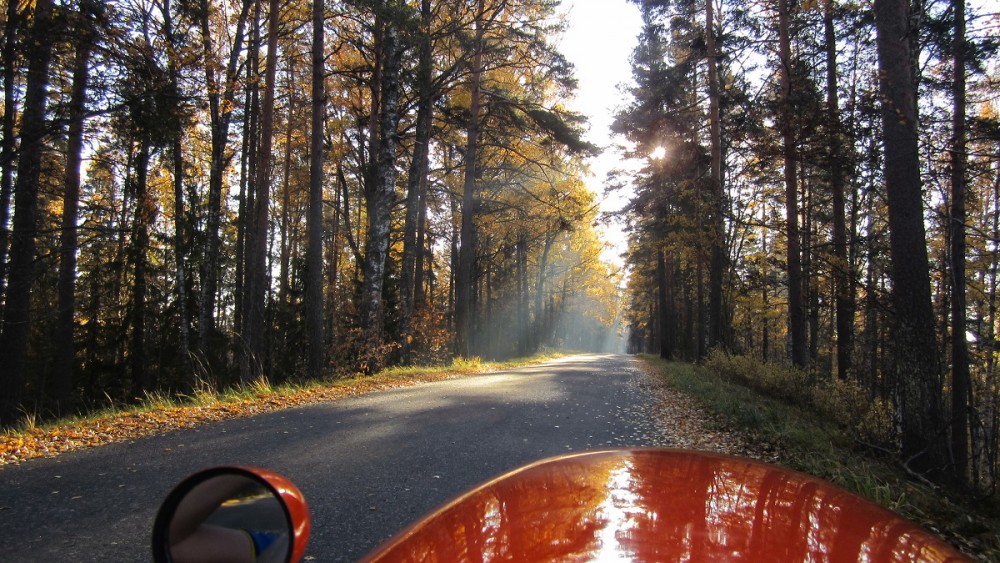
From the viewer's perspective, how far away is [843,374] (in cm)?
1725

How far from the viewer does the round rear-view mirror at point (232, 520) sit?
117 cm

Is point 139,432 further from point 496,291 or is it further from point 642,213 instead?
point 496,291

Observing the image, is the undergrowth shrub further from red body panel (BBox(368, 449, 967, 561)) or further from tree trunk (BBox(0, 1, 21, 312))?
tree trunk (BBox(0, 1, 21, 312))

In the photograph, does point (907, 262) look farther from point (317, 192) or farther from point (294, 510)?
point (317, 192)

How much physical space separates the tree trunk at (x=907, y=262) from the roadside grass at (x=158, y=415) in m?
8.45

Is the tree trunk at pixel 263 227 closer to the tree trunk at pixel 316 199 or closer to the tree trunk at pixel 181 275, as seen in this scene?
the tree trunk at pixel 316 199

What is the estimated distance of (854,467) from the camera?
17.0ft

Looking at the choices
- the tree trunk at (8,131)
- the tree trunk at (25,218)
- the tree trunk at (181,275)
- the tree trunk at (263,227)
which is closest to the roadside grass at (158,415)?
the tree trunk at (263,227)

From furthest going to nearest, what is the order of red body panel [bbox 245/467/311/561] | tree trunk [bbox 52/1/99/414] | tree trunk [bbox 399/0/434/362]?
tree trunk [bbox 399/0/434/362], tree trunk [bbox 52/1/99/414], red body panel [bbox 245/467/311/561]

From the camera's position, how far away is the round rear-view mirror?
1174mm

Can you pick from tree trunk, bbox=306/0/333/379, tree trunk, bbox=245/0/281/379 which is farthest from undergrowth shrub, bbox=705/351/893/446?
tree trunk, bbox=245/0/281/379

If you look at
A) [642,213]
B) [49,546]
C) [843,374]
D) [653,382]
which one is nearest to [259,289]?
[49,546]

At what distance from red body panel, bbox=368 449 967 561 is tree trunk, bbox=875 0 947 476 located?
16.8 feet

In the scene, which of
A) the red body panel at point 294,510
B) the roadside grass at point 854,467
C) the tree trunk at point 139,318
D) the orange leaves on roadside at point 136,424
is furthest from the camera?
the tree trunk at point 139,318
